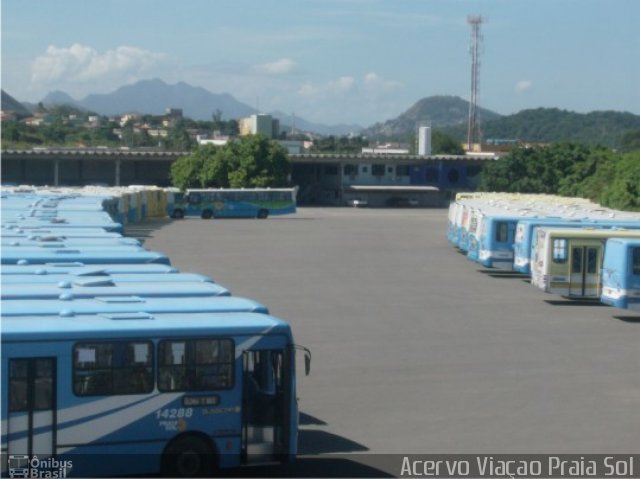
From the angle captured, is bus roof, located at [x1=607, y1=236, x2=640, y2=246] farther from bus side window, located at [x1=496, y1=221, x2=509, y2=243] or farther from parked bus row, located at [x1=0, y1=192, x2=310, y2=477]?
parked bus row, located at [x1=0, y1=192, x2=310, y2=477]

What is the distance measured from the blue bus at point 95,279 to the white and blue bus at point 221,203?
5040 centimetres

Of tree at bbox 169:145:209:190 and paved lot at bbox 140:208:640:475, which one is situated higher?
tree at bbox 169:145:209:190

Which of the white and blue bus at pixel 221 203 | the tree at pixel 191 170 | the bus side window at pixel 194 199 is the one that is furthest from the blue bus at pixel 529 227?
the tree at pixel 191 170

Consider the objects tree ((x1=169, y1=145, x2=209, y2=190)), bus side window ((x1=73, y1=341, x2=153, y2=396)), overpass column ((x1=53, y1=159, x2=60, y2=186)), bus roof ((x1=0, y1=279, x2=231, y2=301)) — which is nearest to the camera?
bus side window ((x1=73, y1=341, x2=153, y2=396))

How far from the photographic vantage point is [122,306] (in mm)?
10953

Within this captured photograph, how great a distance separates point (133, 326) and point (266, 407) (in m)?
1.56

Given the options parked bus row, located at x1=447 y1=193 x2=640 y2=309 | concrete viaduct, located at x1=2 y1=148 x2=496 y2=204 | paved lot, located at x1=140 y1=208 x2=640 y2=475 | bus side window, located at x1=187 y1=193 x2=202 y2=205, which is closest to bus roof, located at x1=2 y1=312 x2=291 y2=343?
paved lot, located at x1=140 y1=208 x2=640 y2=475

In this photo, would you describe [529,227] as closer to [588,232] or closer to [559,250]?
[588,232]

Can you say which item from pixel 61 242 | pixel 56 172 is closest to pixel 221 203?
pixel 56 172

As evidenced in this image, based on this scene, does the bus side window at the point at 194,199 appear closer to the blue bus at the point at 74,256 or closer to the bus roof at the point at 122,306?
the blue bus at the point at 74,256

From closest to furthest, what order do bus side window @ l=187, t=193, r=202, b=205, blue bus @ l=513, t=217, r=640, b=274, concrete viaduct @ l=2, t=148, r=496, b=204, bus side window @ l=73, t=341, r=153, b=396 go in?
bus side window @ l=73, t=341, r=153, b=396
blue bus @ l=513, t=217, r=640, b=274
bus side window @ l=187, t=193, r=202, b=205
concrete viaduct @ l=2, t=148, r=496, b=204

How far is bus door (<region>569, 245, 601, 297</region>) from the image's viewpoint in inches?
1004

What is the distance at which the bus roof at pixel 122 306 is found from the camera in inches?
413

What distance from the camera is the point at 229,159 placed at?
77375mm
